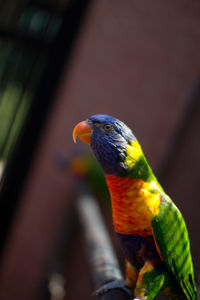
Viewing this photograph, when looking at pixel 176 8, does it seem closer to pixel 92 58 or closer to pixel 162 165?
pixel 92 58

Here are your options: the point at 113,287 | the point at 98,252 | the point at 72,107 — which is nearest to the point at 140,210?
the point at 113,287

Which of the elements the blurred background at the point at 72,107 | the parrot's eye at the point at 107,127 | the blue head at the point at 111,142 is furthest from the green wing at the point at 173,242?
the blurred background at the point at 72,107

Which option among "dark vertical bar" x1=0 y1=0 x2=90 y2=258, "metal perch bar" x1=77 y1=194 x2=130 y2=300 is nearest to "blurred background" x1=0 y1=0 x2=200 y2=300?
"dark vertical bar" x1=0 y1=0 x2=90 y2=258

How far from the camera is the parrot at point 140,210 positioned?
103 centimetres

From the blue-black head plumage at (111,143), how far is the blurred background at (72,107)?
1.44m

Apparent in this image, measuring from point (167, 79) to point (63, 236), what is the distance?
1.74 metres

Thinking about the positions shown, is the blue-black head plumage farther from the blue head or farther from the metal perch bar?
the metal perch bar

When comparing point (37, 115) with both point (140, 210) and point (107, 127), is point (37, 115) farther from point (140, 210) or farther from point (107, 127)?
point (140, 210)

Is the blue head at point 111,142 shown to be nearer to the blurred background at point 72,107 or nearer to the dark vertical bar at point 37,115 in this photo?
the blurred background at point 72,107

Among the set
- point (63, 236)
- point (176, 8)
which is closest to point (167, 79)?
point (176, 8)

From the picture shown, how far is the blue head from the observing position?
3.37ft

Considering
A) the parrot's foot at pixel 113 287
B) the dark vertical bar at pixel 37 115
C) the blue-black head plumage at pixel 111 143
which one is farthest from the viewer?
the dark vertical bar at pixel 37 115

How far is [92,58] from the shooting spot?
2588mm

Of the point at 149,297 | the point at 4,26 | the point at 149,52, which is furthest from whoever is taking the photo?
the point at 149,52
